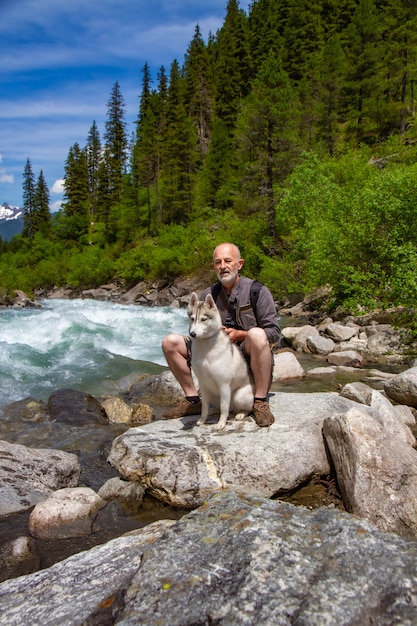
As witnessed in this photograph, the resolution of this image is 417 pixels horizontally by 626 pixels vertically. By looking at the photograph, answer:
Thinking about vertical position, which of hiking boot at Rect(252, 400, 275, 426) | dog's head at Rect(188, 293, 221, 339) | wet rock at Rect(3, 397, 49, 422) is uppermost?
dog's head at Rect(188, 293, 221, 339)

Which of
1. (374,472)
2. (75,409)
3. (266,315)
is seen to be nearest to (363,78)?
(75,409)

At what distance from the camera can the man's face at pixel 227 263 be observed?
4898 millimetres

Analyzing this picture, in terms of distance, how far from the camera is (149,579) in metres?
2.08

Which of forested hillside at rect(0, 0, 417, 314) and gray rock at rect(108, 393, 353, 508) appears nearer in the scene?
gray rock at rect(108, 393, 353, 508)

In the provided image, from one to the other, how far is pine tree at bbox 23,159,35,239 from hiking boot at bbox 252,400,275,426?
68224 mm

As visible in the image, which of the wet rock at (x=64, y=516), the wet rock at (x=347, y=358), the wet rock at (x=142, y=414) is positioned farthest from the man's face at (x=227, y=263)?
the wet rock at (x=347, y=358)

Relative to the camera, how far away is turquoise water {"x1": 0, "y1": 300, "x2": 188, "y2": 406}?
10.3 metres

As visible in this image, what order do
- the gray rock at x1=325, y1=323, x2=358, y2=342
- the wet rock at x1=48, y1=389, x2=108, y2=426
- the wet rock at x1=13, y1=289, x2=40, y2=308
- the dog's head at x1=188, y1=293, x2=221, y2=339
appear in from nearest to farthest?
the dog's head at x1=188, y1=293, x2=221, y2=339 → the wet rock at x1=48, y1=389, x2=108, y2=426 → the gray rock at x1=325, y1=323, x2=358, y2=342 → the wet rock at x1=13, y1=289, x2=40, y2=308

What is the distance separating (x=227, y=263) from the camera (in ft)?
16.1

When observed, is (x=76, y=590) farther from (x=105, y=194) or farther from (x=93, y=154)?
(x=93, y=154)

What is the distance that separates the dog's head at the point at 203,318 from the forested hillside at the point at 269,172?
7.70m

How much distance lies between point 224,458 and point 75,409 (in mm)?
4575

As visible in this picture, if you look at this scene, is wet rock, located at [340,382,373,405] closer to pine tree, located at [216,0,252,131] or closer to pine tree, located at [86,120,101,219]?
pine tree, located at [216,0,252,131]

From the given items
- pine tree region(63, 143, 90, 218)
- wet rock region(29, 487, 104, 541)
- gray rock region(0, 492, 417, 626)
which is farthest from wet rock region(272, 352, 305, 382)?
pine tree region(63, 143, 90, 218)
